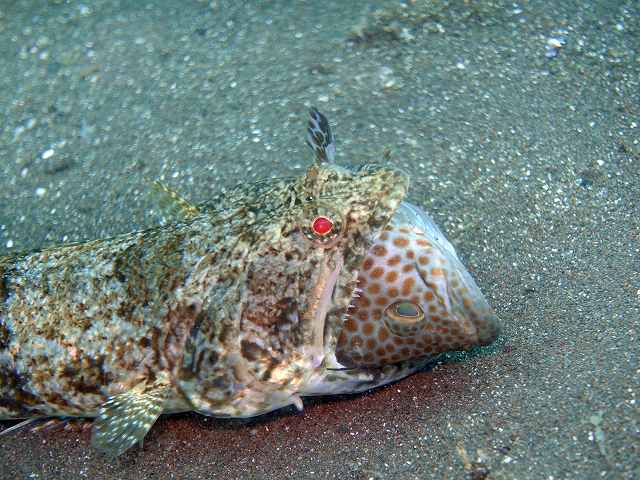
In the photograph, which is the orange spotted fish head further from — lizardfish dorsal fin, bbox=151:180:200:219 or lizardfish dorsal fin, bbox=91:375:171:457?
lizardfish dorsal fin, bbox=151:180:200:219

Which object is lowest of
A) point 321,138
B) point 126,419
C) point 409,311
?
point 126,419

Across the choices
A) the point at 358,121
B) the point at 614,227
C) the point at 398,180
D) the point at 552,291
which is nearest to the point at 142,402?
the point at 398,180

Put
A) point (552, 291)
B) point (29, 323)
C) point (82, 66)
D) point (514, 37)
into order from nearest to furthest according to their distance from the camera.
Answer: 1. point (29, 323)
2. point (552, 291)
3. point (514, 37)
4. point (82, 66)

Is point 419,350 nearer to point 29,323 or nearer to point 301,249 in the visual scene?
point 301,249

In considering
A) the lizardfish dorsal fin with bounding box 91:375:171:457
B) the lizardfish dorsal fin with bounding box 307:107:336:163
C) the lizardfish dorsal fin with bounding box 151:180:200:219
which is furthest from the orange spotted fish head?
the lizardfish dorsal fin with bounding box 151:180:200:219

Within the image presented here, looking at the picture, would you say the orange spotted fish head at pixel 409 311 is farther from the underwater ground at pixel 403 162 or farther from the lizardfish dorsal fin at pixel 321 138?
the lizardfish dorsal fin at pixel 321 138

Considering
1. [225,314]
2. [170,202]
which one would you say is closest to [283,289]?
[225,314]

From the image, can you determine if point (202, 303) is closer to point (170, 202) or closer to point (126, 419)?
point (126, 419)
